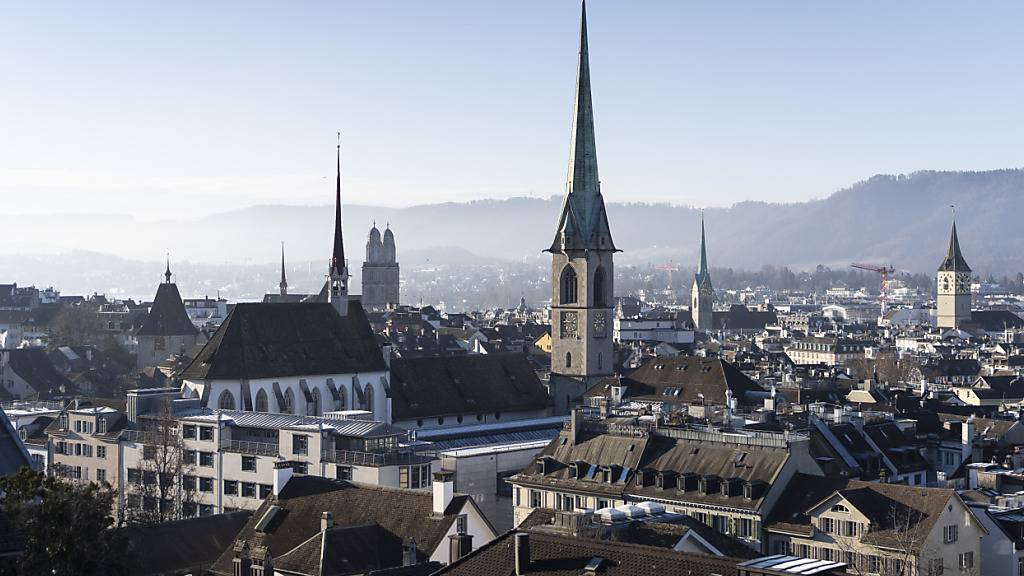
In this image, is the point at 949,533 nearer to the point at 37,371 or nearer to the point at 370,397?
the point at 370,397

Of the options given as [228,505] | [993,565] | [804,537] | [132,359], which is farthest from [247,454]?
[132,359]

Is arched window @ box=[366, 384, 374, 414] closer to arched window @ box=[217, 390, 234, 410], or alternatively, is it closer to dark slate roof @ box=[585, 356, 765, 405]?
arched window @ box=[217, 390, 234, 410]

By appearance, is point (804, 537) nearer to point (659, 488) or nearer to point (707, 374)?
point (659, 488)

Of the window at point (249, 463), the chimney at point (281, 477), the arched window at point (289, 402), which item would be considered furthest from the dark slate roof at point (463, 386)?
the chimney at point (281, 477)

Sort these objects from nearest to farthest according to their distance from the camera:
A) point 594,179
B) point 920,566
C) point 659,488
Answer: point 920,566 → point 659,488 → point 594,179

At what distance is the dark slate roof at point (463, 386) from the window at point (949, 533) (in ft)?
119

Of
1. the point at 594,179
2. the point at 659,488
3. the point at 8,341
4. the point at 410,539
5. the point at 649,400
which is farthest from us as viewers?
the point at 8,341

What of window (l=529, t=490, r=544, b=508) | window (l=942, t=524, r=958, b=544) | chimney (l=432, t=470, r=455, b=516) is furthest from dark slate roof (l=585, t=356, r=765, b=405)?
chimney (l=432, t=470, r=455, b=516)

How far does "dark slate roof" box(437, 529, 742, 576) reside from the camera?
3278 cm

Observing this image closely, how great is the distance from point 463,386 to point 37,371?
143 feet

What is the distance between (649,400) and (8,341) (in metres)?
79.3

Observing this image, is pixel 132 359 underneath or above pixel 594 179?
underneath

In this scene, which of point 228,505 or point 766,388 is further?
point 766,388

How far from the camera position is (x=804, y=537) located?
51.2 m
